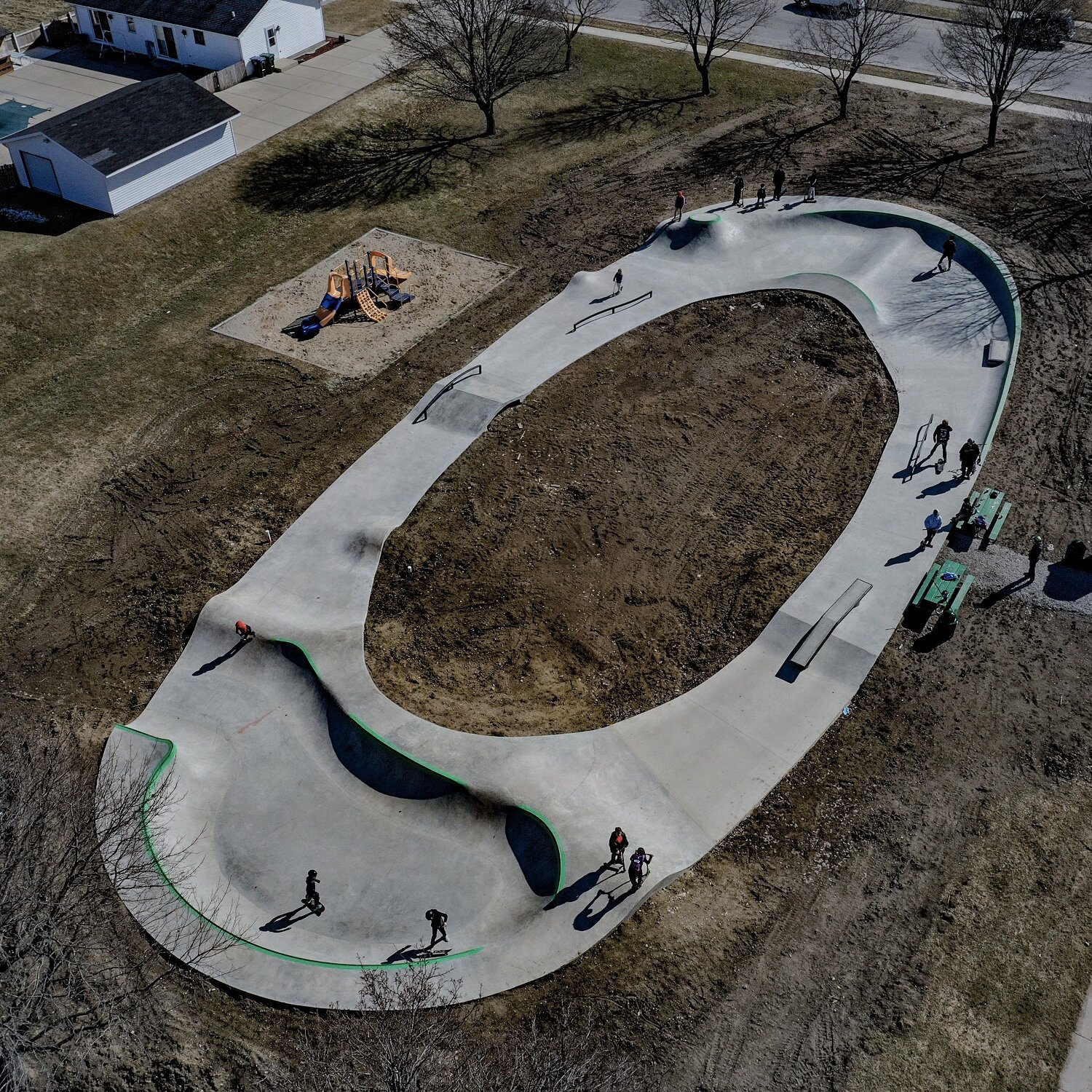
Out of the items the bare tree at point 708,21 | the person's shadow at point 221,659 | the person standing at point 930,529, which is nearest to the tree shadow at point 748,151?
the bare tree at point 708,21

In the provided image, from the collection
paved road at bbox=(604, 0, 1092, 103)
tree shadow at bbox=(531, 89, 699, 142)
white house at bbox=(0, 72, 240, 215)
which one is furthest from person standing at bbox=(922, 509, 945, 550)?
paved road at bbox=(604, 0, 1092, 103)

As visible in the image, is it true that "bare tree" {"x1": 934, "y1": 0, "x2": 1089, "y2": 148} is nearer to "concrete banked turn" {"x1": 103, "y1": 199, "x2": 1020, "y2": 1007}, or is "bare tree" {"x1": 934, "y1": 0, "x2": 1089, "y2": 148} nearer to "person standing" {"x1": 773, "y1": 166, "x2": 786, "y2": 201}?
"person standing" {"x1": 773, "y1": 166, "x2": 786, "y2": 201}

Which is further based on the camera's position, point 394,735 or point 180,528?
point 180,528

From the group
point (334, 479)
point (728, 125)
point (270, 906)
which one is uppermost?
point (728, 125)

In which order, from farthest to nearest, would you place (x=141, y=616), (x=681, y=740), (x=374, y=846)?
(x=141, y=616) < (x=681, y=740) < (x=374, y=846)

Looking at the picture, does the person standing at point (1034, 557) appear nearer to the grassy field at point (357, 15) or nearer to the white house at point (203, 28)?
the white house at point (203, 28)

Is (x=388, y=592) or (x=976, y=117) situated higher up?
(x=976, y=117)

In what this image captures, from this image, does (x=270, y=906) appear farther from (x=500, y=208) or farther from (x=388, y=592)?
(x=500, y=208)

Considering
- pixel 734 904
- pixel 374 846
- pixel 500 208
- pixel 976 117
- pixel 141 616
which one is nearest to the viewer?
pixel 734 904

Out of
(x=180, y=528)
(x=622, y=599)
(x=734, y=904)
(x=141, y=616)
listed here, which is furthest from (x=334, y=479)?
(x=734, y=904)
